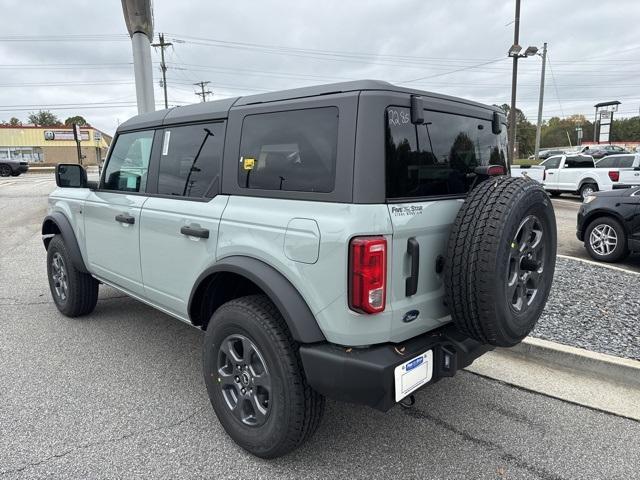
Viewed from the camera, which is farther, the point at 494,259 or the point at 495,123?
the point at 495,123

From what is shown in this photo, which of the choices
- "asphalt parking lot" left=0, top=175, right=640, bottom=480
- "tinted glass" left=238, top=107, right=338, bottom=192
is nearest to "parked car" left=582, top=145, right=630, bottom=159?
"asphalt parking lot" left=0, top=175, right=640, bottom=480

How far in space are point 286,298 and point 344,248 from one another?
0.41 metres

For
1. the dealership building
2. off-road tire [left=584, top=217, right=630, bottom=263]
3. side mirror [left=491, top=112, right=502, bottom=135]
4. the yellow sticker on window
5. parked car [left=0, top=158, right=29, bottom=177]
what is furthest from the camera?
the dealership building

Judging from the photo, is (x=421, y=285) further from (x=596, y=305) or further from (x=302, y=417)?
(x=596, y=305)

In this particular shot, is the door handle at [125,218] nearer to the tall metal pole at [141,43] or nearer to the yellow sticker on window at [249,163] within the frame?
the yellow sticker on window at [249,163]

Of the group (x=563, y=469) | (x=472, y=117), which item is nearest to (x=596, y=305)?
(x=563, y=469)

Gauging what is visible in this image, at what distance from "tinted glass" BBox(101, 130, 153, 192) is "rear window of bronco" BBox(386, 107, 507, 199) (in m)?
2.04

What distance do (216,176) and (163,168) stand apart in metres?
0.68

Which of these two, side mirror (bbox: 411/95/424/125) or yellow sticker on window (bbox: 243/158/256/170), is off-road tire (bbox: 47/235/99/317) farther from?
side mirror (bbox: 411/95/424/125)

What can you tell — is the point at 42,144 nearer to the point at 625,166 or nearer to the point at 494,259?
the point at 625,166

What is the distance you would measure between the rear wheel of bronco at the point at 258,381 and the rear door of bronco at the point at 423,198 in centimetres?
56

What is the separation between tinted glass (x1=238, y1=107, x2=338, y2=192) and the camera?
7.38ft

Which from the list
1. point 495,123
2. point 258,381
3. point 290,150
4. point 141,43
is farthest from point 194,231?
point 141,43

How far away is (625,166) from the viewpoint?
15.3m
